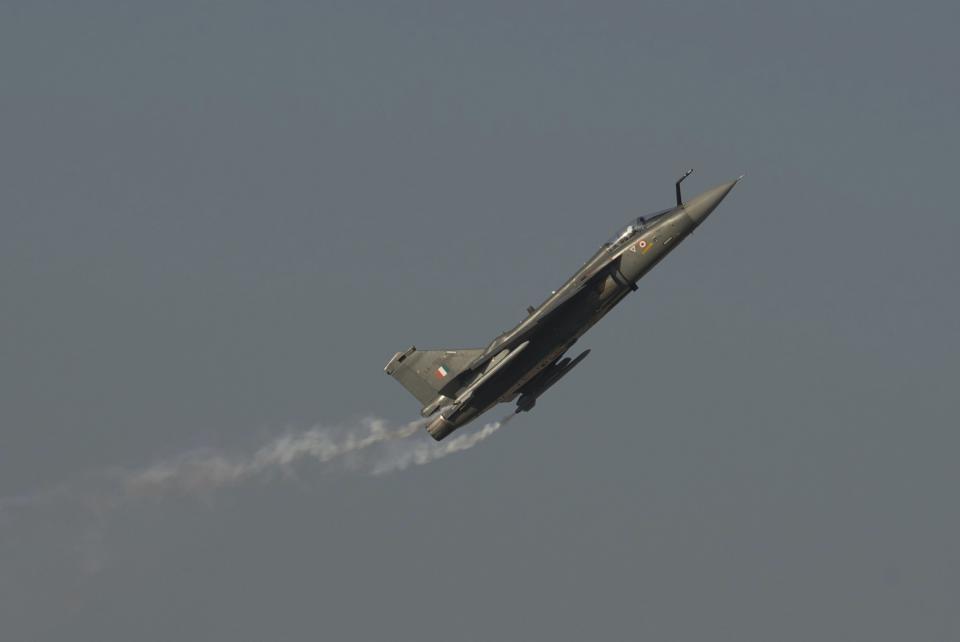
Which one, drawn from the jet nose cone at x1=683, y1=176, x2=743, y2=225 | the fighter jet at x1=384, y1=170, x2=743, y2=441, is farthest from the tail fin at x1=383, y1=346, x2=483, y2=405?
the jet nose cone at x1=683, y1=176, x2=743, y2=225

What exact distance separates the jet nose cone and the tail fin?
9868 mm

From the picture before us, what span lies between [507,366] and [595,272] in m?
→ 4.88

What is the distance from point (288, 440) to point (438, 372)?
986 centimetres

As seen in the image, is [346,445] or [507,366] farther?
[346,445]

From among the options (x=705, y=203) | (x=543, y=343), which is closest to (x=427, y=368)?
(x=543, y=343)

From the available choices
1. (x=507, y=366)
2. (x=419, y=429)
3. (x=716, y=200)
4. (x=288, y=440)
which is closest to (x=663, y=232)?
(x=716, y=200)

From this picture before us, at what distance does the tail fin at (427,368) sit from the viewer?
8831 centimetres

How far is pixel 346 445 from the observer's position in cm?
9412

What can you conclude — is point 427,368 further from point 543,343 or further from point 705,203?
point 705,203

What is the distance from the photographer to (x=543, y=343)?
8581 centimetres

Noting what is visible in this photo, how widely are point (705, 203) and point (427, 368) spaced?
12.9 m

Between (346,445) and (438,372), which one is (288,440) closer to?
(346,445)

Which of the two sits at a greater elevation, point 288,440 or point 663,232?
point 288,440

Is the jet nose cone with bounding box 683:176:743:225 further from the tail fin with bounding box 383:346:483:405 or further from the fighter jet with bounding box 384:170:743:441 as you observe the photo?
the tail fin with bounding box 383:346:483:405
